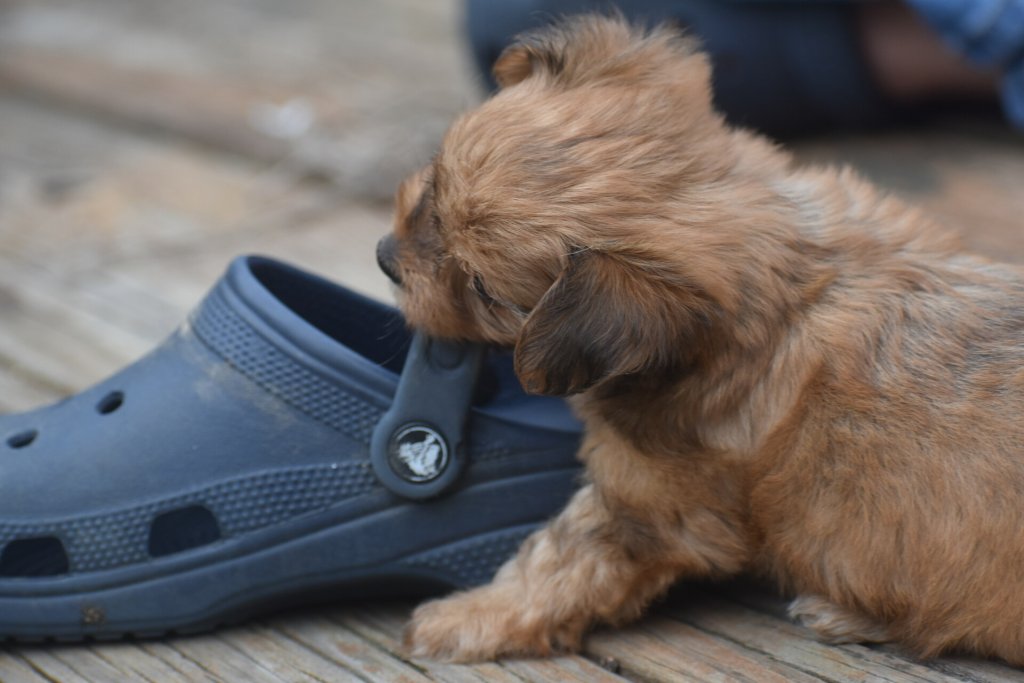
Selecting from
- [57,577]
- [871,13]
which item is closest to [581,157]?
[57,577]

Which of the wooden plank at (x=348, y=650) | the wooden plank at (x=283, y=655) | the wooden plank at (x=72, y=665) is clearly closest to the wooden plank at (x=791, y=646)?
the wooden plank at (x=348, y=650)

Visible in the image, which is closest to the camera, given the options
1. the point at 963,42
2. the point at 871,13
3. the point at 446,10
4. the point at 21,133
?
the point at 963,42

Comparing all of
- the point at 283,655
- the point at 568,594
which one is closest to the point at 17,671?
the point at 283,655

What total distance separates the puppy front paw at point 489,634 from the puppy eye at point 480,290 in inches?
23.4

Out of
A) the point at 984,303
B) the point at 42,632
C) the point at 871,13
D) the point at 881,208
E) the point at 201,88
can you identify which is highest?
the point at 871,13

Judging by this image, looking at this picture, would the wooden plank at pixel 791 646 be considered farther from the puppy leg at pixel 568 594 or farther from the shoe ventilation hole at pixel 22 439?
the shoe ventilation hole at pixel 22 439

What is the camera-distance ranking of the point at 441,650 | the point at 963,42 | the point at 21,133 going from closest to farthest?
the point at 441,650, the point at 963,42, the point at 21,133

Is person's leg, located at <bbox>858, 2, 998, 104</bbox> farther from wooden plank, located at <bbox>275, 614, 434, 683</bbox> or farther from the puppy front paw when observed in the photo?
wooden plank, located at <bbox>275, 614, 434, 683</bbox>

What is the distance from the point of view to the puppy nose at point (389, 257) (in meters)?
2.49

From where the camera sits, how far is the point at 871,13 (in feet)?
14.4

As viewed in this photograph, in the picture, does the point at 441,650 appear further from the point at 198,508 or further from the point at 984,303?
the point at 984,303

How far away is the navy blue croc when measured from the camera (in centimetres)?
243

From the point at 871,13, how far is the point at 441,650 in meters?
3.00

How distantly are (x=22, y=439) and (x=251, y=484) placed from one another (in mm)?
506
